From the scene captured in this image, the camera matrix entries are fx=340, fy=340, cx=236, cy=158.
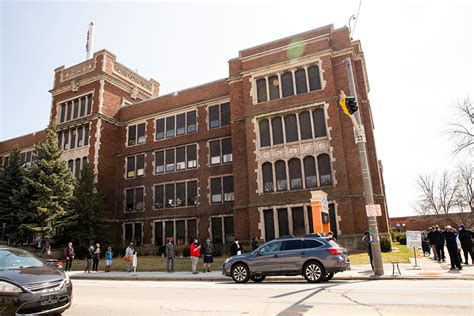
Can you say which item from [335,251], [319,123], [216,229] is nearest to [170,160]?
[216,229]

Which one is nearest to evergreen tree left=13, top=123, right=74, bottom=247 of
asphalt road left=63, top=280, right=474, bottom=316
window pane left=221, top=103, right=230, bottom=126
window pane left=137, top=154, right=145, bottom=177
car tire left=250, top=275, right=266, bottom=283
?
window pane left=137, top=154, right=145, bottom=177

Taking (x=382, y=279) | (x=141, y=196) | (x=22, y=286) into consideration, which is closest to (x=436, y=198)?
(x=141, y=196)

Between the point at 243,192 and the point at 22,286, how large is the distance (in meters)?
21.5

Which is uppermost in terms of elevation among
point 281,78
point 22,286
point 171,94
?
point 171,94

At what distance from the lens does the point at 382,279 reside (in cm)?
1259

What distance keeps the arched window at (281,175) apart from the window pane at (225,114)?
7857 mm

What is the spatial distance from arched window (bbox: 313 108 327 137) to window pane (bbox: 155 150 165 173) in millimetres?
16137

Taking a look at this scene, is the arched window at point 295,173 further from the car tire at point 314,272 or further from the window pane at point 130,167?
the window pane at point 130,167

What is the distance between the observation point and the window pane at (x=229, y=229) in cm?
2894

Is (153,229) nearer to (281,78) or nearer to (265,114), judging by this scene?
(265,114)

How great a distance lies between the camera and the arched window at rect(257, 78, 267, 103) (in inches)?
1089

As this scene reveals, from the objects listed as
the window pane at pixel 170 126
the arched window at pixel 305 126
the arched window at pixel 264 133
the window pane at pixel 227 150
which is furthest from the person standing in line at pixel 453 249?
the window pane at pixel 170 126

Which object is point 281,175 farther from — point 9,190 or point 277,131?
point 9,190

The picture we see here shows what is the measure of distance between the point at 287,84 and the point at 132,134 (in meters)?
18.6
